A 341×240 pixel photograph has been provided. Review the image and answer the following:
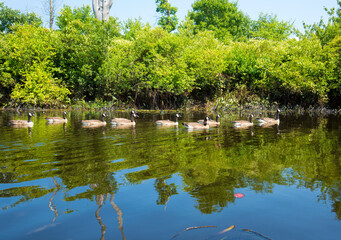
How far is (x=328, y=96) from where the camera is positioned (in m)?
40.1

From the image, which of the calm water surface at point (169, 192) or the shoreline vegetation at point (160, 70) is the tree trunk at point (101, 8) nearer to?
the shoreline vegetation at point (160, 70)

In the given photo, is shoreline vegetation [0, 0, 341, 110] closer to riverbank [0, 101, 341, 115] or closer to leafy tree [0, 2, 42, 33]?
riverbank [0, 101, 341, 115]

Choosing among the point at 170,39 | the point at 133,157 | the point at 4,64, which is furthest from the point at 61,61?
the point at 133,157

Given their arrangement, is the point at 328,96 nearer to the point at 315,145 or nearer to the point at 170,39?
the point at 170,39

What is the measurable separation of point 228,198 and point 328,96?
39.1m

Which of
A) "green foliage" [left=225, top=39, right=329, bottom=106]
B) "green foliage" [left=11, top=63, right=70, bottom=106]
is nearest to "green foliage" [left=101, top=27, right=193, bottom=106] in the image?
"green foliage" [left=11, top=63, right=70, bottom=106]

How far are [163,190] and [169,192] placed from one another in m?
0.22

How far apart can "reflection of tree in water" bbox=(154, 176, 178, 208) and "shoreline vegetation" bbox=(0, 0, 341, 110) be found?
101 ft

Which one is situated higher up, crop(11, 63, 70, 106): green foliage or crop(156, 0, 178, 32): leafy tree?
crop(156, 0, 178, 32): leafy tree

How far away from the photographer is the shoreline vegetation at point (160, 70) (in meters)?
38.3

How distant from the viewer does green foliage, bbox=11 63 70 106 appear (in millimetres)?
38250

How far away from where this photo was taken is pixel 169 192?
726cm

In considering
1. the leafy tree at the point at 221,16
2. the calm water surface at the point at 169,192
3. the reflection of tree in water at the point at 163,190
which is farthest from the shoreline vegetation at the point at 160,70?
the leafy tree at the point at 221,16

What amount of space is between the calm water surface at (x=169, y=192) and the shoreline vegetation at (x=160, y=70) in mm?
27951
